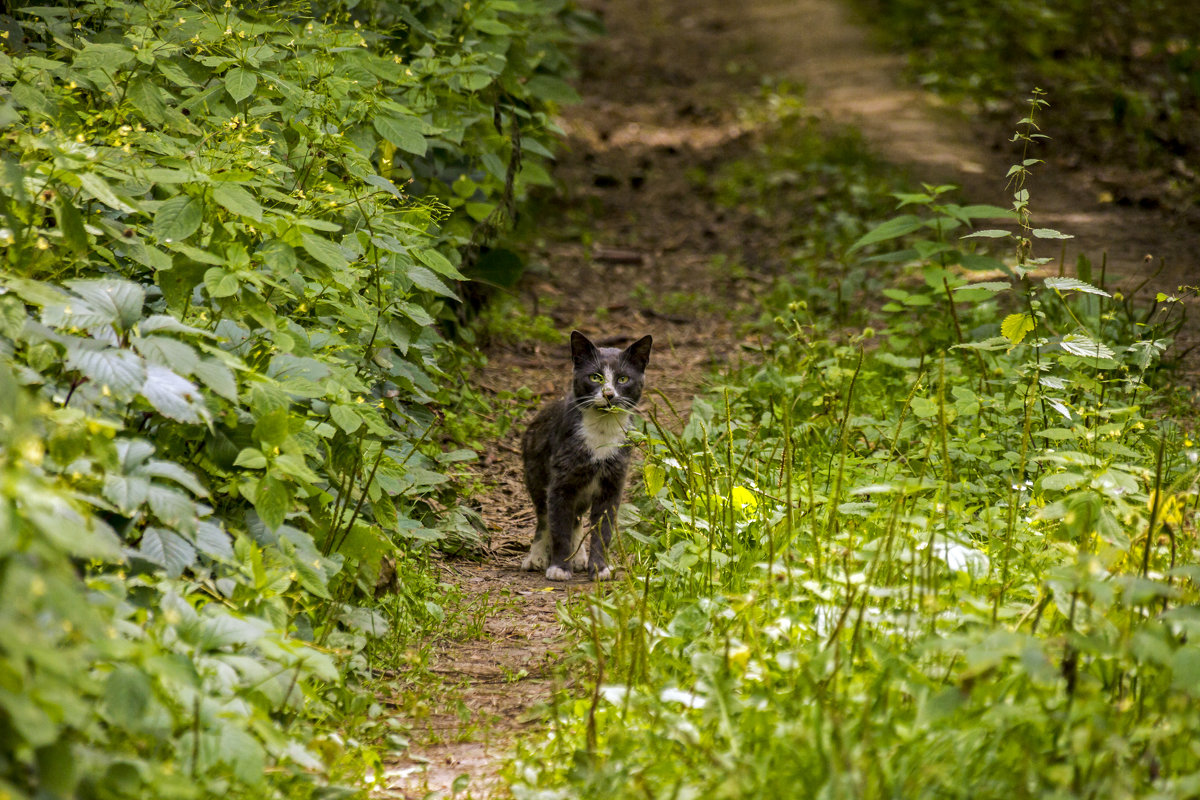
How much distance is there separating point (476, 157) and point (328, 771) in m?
4.20

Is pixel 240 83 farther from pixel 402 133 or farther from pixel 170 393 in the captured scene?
pixel 170 393

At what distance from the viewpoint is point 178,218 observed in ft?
10.4

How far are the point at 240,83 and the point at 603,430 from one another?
2.38 m

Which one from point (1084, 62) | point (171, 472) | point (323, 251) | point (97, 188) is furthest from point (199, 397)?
point (1084, 62)

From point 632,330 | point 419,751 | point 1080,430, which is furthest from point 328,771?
point 632,330

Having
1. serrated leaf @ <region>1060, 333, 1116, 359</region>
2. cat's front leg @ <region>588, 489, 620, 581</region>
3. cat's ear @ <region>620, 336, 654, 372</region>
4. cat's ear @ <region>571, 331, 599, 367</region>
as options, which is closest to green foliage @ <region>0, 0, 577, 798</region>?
cat's front leg @ <region>588, 489, 620, 581</region>

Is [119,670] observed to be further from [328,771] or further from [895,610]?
[895,610]

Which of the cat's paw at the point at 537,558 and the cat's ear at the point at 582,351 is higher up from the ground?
the cat's ear at the point at 582,351

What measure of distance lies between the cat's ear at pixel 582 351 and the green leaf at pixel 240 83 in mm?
2063

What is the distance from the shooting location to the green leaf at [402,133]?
4.39 meters

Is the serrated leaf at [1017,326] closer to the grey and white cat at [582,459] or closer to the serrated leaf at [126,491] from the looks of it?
the grey and white cat at [582,459]

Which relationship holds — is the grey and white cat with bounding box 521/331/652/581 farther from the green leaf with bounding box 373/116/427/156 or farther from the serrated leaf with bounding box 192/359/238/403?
the serrated leaf with bounding box 192/359/238/403

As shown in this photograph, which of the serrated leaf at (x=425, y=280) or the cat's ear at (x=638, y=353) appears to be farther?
the cat's ear at (x=638, y=353)

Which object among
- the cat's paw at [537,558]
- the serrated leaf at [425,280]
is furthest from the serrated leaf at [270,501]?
the cat's paw at [537,558]
